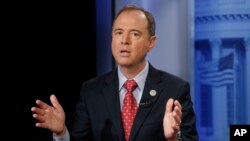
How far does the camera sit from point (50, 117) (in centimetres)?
146

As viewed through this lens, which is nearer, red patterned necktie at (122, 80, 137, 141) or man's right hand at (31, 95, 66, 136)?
man's right hand at (31, 95, 66, 136)

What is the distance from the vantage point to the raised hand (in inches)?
52.6

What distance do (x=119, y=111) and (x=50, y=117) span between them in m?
0.25

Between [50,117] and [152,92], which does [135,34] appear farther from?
[50,117]

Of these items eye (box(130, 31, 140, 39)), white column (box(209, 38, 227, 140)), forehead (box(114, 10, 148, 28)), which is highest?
forehead (box(114, 10, 148, 28))

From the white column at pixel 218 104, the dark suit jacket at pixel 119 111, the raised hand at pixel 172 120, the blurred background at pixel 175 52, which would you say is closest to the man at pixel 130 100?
the dark suit jacket at pixel 119 111

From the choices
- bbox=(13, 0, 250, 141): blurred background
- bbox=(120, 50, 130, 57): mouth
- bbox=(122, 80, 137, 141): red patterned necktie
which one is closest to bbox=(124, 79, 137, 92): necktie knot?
bbox=(122, 80, 137, 141): red patterned necktie

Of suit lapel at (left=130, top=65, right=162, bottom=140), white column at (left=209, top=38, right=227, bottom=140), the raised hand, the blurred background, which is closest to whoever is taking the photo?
the raised hand

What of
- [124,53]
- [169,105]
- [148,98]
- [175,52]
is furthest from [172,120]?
[175,52]

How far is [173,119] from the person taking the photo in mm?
1342

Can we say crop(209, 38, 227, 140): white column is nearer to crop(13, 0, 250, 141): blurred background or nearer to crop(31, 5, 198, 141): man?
crop(13, 0, 250, 141): blurred background

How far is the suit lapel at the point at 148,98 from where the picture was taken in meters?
1.53

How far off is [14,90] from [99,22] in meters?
0.65

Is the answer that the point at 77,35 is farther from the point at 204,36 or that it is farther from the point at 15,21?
the point at 204,36
